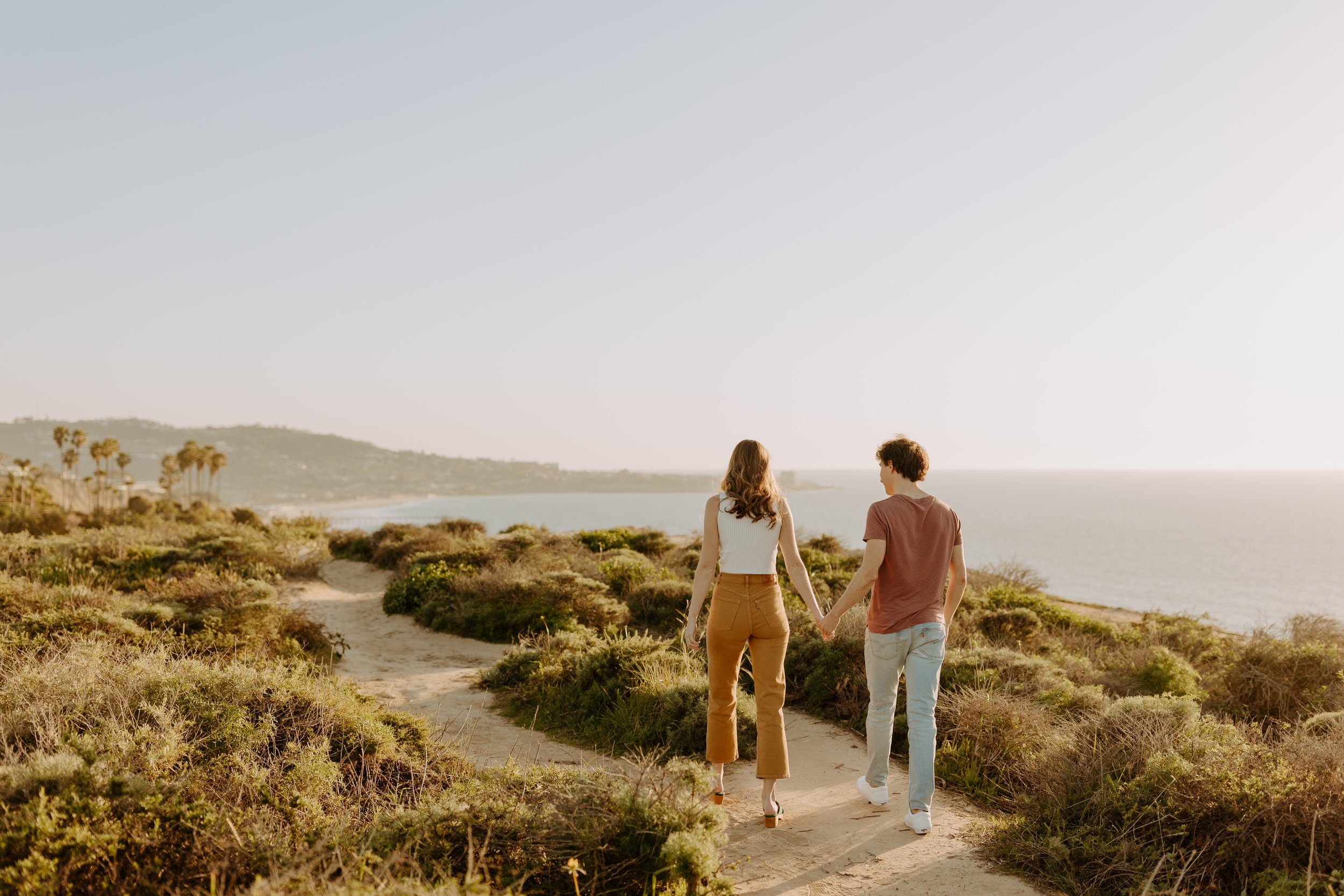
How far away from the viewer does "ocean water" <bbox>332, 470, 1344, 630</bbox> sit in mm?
44750

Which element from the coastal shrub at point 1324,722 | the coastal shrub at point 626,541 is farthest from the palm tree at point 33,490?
the coastal shrub at point 1324,722

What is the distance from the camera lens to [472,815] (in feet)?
11.7

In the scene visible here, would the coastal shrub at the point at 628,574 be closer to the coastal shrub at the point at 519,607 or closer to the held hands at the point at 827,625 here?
the coastal shrub at the point at 519,607

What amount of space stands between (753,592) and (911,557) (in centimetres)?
97

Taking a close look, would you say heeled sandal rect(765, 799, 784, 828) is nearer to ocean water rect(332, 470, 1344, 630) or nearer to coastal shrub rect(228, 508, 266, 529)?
ocean water rect(332, 470, 1344, 630)

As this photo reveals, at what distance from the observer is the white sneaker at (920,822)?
14.9 ft

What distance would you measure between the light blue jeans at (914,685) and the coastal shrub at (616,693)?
1871 mm

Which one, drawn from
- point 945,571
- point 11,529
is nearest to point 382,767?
point 945,571

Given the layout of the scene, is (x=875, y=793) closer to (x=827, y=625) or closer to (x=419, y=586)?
(x=827, y=625)

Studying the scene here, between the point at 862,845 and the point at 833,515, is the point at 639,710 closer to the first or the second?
the point at 862,845

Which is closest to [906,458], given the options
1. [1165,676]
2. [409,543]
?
[1165,676]

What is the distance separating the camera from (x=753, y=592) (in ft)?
14.5

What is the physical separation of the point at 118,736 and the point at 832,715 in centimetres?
570

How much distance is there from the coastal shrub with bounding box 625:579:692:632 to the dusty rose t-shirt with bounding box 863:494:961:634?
672 centimetres
